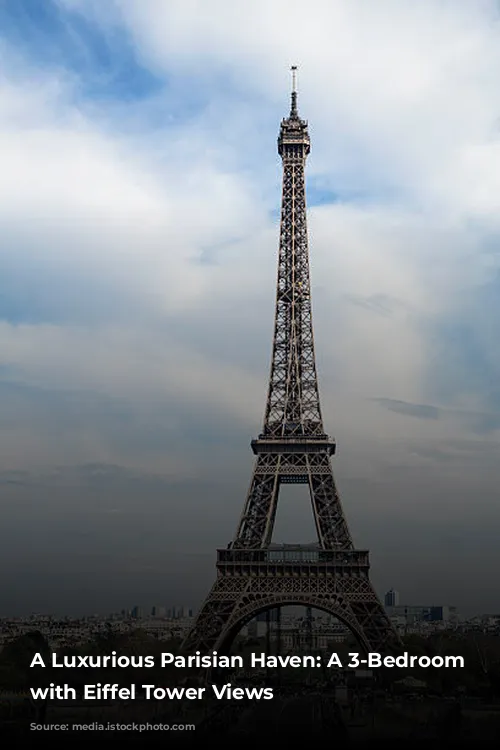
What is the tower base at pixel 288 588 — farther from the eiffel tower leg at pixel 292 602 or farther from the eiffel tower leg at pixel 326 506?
the eiffel tower leg at pixel 326 506

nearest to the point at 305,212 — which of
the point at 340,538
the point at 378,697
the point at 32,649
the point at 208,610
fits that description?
the point at 340,538

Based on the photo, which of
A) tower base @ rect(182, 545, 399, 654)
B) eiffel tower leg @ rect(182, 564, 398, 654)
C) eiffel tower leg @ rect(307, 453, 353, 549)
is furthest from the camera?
eiffel tower leg @ rect(307, 453, 353, 549)

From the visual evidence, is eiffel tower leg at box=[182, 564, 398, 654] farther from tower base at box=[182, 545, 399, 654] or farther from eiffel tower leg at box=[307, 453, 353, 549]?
eiffel tower leg at box=[307, 453, 353, 549]

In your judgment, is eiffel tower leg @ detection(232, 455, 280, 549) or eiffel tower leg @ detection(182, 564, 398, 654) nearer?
eiffel tower leg @ detection(182, 564, 398, 654)

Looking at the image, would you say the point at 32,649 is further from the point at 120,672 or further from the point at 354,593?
the point at 354,593

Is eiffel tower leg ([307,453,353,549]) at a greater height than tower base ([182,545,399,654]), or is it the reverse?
eiffel tower leg ([307,453,353,549])

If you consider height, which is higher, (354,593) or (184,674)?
(354,593)

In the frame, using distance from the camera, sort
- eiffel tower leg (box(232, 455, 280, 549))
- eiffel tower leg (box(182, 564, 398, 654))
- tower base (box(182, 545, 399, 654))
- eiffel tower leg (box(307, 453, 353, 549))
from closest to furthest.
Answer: eiffel tower leg (box(182, 564, 398, 654)) → tower base (box(182, 545, 399, 654)) → eiffel tower leg (box(307, 453, 353, 549)) → eiffel tower leg (box(232, 455, 280, 549))

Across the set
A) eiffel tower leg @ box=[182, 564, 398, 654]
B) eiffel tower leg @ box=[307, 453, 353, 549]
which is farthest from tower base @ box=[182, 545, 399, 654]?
eiffel tower leg @ box=[307, 453, 353, 549]
